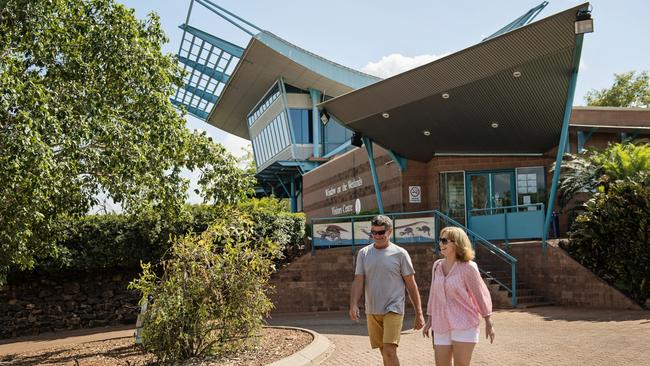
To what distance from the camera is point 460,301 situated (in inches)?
219

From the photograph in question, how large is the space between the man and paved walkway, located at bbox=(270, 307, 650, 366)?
256 cm

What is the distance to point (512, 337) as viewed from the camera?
426 inches

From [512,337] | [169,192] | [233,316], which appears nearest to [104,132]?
[169,192]

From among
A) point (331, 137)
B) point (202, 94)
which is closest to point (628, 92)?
point (331, 137)

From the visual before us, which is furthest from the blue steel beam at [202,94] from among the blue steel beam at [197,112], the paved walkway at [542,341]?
the paved walkway at [542,341]

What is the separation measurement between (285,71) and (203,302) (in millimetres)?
33762

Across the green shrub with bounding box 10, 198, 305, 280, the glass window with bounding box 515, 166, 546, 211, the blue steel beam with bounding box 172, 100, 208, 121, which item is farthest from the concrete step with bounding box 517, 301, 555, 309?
the blue steel beam with bounding box 172, 100, 208, 121

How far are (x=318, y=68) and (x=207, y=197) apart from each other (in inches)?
1099

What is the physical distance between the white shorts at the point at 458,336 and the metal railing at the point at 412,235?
10.7m

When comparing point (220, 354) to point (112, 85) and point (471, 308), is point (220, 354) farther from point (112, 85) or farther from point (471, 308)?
point (112, 85)

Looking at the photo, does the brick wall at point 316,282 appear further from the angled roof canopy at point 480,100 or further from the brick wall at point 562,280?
the angled roof canopy at point 480,100

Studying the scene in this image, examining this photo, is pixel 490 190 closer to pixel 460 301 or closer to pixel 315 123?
pixel 460 301

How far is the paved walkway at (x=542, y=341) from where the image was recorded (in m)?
8.66

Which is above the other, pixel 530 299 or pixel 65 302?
pixel 530 299
